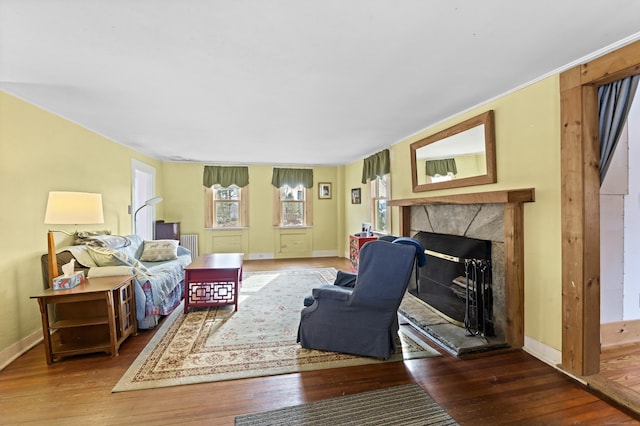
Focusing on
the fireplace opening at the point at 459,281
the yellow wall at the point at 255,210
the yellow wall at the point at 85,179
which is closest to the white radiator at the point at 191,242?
the yellow wall at the point at 255,210

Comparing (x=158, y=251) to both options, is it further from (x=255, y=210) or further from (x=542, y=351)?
(x=542, y=351)

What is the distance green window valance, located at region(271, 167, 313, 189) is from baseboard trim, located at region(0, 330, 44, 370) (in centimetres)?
466

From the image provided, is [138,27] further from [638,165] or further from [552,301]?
[638,165]

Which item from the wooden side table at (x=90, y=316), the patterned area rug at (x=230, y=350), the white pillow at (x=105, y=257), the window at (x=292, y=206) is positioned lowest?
the patterned area rug at (x=230, y=350)

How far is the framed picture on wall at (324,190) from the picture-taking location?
22.9 feet

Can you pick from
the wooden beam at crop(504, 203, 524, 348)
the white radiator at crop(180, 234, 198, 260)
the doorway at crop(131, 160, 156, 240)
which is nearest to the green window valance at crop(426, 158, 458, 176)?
the wooden beam at crop(504, 203, 524, 348)

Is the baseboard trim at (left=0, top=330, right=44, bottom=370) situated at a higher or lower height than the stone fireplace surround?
lower

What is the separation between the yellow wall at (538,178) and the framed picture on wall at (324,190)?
4.59m

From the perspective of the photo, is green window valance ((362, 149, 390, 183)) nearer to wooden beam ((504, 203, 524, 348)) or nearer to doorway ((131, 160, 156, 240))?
wooden beam ((504, 203, 524, 348))

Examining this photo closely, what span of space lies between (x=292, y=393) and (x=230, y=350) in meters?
0.82

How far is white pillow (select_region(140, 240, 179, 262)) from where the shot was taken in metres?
4.16

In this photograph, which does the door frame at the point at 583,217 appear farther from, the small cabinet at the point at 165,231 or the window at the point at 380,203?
the small cabinet at the point at 165,231

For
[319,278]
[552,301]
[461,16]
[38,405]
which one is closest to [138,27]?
[461,16]


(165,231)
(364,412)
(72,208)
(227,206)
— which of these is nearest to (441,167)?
(364,412)
